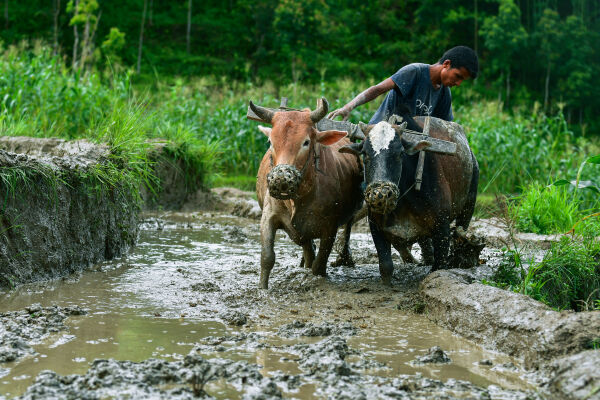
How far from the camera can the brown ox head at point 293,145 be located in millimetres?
5234

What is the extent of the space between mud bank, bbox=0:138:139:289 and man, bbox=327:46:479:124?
2457 millimetres

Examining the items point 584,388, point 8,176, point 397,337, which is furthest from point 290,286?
point 584,388

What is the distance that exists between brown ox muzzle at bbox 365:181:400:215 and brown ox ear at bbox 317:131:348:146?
580mm

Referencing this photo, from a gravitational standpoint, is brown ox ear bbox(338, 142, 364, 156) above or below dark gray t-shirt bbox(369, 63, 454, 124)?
below

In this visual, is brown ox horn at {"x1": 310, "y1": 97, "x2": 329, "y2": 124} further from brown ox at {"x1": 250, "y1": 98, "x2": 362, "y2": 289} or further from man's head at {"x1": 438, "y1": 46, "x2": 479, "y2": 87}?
man's head at {"x1": 438, "y1": 46, "x2": 479, "y2": 87}

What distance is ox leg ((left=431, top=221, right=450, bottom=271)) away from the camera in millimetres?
6145

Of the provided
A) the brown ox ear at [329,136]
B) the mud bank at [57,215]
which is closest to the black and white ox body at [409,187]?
the brown ox ear at [329,136]

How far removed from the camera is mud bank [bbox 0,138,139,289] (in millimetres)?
5477

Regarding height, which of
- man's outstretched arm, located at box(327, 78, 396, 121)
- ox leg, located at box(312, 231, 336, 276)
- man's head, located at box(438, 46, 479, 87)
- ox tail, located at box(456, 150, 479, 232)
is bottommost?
ox leg, located at box(312, 231, 336, 276)

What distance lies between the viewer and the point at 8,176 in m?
5.33

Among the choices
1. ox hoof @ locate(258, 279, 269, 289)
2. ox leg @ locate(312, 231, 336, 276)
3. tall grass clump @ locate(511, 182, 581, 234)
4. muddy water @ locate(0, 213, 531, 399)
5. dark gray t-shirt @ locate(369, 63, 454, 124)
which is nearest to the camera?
muddy water @ locate(0, 213, 531, 399)

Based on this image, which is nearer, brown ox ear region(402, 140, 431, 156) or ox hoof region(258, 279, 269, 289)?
brown ox ear region(402, 140, 431, 156)

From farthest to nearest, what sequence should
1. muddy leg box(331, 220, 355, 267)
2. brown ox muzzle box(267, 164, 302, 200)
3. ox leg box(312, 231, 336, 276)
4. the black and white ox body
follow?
1. muddy leg box(331, 220, 355, 267)
2. ox leg box(312, 231, 336, 276)
3. the black and white ox body
4. brown ox muzzle box(267, 164, 302, 200)

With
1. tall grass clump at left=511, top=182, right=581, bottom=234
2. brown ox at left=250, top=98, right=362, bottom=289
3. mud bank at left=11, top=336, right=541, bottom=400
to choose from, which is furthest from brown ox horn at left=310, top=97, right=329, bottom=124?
tall grass clump at left=511, top=182, right=581, bottom=234
